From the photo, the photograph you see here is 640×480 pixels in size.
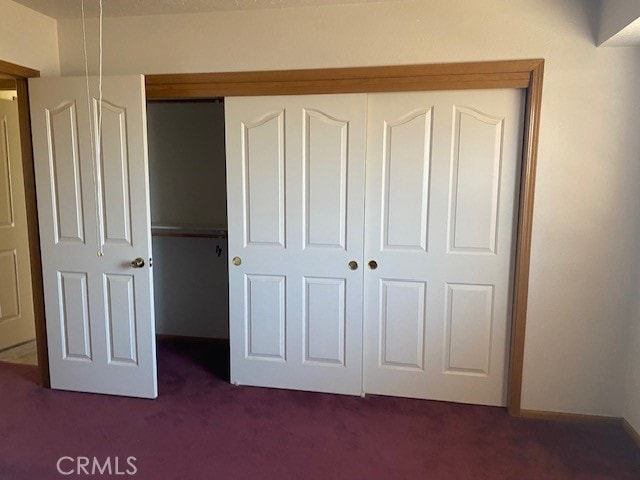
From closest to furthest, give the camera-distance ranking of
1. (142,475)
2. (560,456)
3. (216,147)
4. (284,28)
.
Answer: (142,475) → (560,456) → (284,28) → (216,147)

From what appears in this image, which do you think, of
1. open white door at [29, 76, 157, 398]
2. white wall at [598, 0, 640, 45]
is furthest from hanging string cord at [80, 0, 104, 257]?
white wall at [598, 0, 640, 45]

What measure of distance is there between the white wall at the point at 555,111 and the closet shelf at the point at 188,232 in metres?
1.24

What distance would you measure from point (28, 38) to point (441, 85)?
241 centimetres

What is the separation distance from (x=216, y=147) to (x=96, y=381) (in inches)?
73.5

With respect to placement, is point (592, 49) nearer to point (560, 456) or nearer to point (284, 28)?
point (284, 28)

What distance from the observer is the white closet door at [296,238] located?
103 inches

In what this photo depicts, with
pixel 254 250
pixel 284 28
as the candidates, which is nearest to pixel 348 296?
pixel 254 250

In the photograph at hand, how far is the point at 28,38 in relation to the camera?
2.62 m

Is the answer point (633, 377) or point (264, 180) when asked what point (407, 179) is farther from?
point (633, 377)

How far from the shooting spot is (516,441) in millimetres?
2348

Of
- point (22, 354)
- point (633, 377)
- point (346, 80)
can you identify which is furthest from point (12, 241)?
point (633, 377)

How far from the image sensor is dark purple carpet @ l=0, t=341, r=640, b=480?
2.12m

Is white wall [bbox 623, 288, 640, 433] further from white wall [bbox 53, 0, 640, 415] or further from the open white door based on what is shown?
the open white door

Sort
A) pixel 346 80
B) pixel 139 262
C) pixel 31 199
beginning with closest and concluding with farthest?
pixel 346 80 → pixel 139 262 → pixel 31 199
